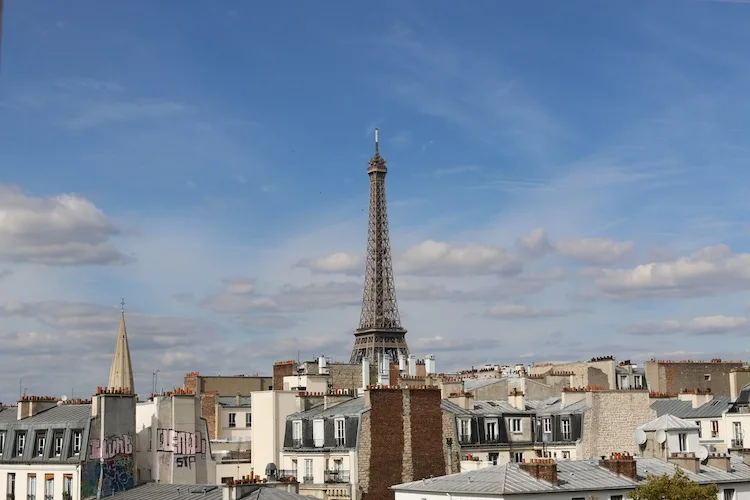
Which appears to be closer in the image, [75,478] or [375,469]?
[75,478]

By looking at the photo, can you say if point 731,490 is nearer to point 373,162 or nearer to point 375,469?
point 375,469

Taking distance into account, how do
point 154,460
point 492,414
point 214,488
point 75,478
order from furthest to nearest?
point 492,414
point 154,460
point 75,478
point 214,488

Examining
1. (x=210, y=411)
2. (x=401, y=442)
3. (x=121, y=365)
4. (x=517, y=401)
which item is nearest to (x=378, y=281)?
(x=121, y=365)

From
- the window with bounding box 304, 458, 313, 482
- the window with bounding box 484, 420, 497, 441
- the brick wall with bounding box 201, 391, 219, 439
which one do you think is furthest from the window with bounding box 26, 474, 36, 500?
the brick wall with bounding box 201, 391, 219, 439

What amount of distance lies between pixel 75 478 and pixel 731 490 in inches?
931

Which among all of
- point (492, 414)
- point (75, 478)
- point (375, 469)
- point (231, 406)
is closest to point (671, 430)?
point (492, 414)

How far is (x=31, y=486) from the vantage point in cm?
3872

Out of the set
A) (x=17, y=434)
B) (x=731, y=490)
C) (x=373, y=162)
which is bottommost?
(x=731, y=490)

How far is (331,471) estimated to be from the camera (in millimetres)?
42062

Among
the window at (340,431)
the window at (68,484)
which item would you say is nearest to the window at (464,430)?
the window at (340,431)

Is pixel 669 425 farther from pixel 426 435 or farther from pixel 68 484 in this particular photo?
pixel 68 484

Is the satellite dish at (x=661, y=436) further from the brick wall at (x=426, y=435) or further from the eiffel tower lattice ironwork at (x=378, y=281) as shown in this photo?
the eiffel tower lattice ironwork at (x=378, y=281)

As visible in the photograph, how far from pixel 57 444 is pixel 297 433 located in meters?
11.0

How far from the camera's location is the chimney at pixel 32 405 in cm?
4150
